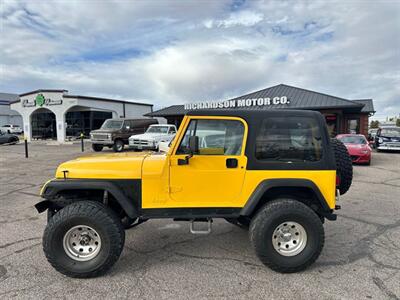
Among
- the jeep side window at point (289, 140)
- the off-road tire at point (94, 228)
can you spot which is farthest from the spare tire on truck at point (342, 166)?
the off-road tire at point (94, 228)

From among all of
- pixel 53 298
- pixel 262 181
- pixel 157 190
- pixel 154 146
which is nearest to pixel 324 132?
pixel 262 181

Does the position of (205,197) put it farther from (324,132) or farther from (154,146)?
(154,146)

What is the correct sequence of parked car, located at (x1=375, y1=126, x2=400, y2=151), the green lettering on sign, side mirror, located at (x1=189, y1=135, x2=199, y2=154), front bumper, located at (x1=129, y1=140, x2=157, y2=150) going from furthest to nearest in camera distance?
1. the green lettering on sign
2. parked car, located at (x1=375, y1=126, x2=400, y2=151)
3. front bumper, located at (x1=129, y1=140, x2=157, y2=150)
4. side mirror, located at (x1=189, y1=135, x2=199, y2=154)

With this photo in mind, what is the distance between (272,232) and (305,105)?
18.3 m

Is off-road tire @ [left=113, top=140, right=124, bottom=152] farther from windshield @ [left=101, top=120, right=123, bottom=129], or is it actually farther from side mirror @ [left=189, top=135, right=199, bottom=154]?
side mirror @ [left=189, top=135, right=199, bottom=154]

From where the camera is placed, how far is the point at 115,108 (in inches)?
1284

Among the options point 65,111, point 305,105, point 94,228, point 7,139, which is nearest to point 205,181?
point 94,228

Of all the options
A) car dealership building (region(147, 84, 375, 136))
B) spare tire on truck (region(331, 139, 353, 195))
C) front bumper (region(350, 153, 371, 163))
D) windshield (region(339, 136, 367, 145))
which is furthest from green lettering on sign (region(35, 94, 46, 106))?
spare tire on truck (region(331, 139, 353, 195))

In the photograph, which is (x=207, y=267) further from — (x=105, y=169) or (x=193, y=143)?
(x=105, y=169)

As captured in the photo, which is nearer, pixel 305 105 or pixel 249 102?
pixel 305 105

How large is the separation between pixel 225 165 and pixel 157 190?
86 cm

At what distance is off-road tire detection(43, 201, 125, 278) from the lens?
3.26 meters

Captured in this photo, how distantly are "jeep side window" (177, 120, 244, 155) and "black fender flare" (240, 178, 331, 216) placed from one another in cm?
50

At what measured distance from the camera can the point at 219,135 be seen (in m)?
3.50
